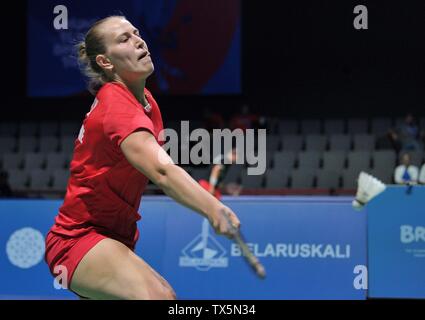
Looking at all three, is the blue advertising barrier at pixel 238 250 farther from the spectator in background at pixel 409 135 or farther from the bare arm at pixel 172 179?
the spectator in background at pixel 409 135

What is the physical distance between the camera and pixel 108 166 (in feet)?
8.45

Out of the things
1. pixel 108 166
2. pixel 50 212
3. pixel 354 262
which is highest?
pixel 108 166

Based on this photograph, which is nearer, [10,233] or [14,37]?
[10,233]

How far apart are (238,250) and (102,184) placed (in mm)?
4139

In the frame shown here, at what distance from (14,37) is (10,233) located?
8143 millimetres

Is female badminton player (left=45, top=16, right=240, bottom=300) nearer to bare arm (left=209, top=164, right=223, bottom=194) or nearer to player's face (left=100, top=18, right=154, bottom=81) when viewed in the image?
player's face (left=100, top=18, right=154, bottom=81)

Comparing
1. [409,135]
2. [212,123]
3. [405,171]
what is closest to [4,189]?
[212,123]

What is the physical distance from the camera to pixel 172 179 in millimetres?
2094

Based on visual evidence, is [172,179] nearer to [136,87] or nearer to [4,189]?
[136,87]

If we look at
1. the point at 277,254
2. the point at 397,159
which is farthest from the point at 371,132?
the point at 277,254

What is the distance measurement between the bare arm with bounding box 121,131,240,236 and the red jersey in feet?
0.92

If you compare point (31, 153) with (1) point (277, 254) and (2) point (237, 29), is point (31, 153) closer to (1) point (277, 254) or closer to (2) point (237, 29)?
(2) point (237, 29)
